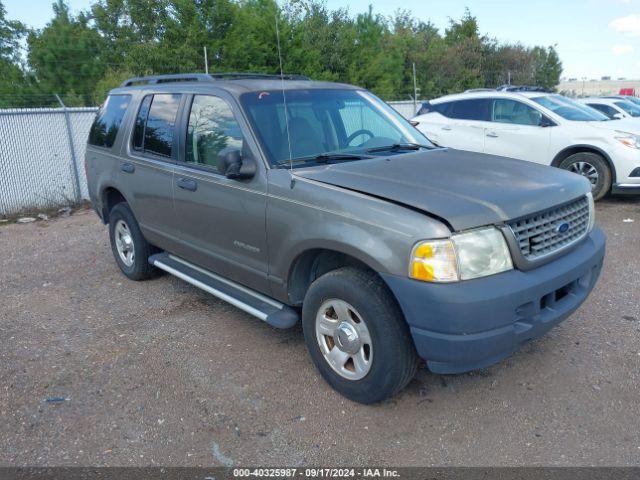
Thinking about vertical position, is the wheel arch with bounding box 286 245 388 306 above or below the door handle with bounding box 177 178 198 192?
below

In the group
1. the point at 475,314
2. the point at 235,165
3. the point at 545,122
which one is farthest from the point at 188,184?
the point at 545,122

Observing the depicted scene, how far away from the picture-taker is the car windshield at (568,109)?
918 centimetres

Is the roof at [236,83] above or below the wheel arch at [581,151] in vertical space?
above

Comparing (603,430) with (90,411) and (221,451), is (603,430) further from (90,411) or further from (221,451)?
(90,411)

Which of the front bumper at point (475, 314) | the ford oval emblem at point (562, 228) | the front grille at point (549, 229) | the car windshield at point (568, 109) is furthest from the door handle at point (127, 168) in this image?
the car windshield at point (568, 109)

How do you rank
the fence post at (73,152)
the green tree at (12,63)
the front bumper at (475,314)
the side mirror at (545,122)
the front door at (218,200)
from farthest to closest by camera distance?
1. the green tree at (12,63)
2. the fence post at (73,152)
3. the side mirror at (545,122)
4. the front door at (218,200)
5. the front bumper at (475,314)

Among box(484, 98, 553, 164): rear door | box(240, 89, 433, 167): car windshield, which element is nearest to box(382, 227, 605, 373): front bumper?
box(240, 89, 433, 167): car windshield

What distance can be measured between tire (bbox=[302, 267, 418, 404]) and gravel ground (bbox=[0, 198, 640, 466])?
195mm

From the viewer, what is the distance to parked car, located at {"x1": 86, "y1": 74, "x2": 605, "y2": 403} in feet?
9.52

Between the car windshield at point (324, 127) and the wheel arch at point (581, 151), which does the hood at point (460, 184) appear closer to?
the car windshield at point (324, 127)

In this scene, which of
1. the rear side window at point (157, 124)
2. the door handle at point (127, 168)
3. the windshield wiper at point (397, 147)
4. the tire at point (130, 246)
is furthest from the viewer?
the tire at point (130, 246)

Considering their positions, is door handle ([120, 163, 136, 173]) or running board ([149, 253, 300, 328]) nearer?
running board ([149, 253, 300, 328])

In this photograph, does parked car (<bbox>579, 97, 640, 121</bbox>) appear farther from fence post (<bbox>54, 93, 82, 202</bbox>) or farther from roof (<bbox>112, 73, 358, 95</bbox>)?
fence post (<bbox>54, 93, 82, 202</bbox>)

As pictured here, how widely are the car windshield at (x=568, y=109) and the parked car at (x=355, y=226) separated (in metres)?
5.60
